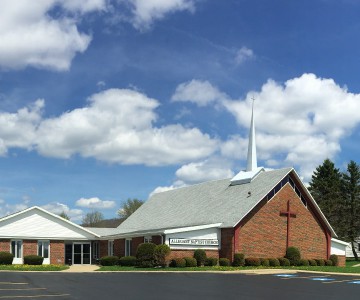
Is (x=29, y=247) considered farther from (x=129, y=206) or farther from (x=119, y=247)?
(x=129, y=206)

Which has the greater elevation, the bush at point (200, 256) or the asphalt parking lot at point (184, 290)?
the asphalt parking lot at point (184, 290)

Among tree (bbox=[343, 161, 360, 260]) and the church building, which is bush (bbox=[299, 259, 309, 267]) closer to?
the church building

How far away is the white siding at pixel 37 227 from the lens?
44.0 meters

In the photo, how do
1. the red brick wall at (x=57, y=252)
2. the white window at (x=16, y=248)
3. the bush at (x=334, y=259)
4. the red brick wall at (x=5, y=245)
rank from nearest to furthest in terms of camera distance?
the red brick wall at (x=5, y=245) → the white window at (x=16, y=248) → the bush at (x=334, y=259) → the red brick wall at (x=57, y=252)

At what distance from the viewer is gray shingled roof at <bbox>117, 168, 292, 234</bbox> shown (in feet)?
135

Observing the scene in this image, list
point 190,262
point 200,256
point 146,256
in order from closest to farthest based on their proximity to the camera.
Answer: point 190,262 → point 146,256 → point 200,256

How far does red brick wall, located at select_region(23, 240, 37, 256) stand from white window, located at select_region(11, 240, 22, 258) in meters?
0.33

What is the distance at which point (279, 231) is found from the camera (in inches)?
1658

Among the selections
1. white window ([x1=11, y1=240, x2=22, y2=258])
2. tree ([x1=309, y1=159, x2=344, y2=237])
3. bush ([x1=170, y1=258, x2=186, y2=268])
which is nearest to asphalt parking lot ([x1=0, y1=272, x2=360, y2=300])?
bush ([x1=170, y1=258, x2=186, y2=268])

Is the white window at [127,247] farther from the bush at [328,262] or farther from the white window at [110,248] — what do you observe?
the bush at [328,262]

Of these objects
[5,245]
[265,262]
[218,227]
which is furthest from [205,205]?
[5,245]

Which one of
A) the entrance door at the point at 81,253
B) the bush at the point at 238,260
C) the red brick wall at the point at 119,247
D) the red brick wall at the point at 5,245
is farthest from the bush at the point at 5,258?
the bush at the point at 238,260

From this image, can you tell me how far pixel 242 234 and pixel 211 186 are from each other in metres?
9.54

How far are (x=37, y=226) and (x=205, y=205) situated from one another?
1397 centimetres
